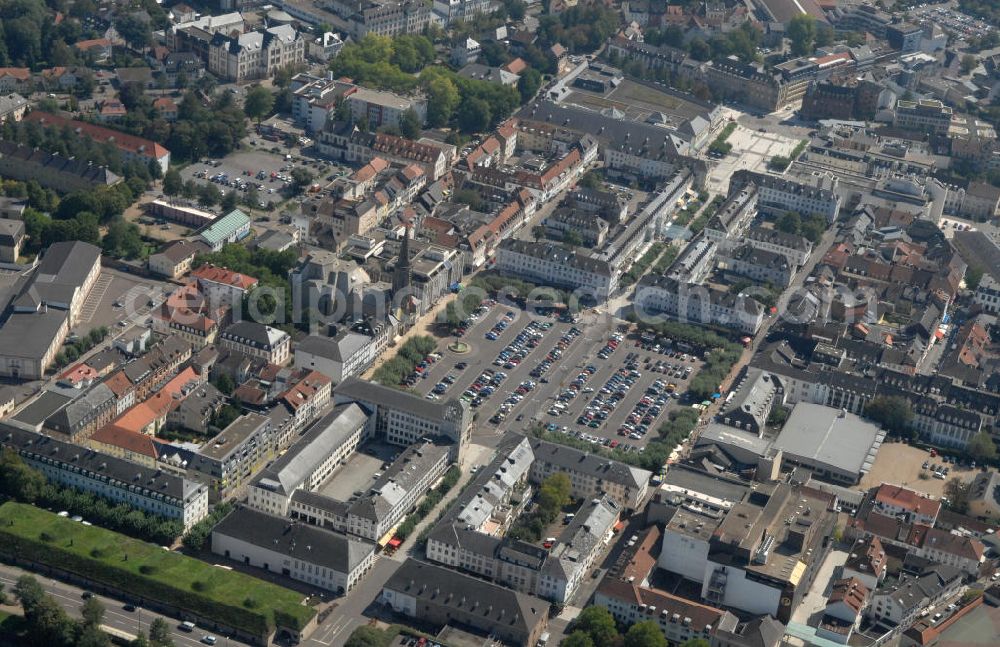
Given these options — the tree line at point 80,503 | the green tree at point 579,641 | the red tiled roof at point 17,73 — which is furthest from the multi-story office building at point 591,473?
the red tiled roof at point 17,73

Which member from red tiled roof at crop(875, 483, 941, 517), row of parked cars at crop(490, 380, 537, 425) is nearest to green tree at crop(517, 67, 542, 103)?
row of parked cars at crop(490, 380, 537, 425)

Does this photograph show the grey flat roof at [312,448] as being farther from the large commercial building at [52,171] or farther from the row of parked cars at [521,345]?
the large commercial building at [52,171]

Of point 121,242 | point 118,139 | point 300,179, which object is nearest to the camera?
point 121,242

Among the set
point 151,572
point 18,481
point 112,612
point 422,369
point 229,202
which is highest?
point 151,572

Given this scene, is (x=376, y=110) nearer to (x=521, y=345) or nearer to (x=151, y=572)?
(x=521, y=345)

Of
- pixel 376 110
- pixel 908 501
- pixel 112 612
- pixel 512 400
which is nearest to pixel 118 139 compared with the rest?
pixel 376 110

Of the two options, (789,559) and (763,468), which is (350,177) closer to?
(763,468)

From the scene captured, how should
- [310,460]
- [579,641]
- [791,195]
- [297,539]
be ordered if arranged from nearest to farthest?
[579,641]
[297,539]
[310,460]
[791,195]

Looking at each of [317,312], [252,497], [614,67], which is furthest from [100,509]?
[614,67]
